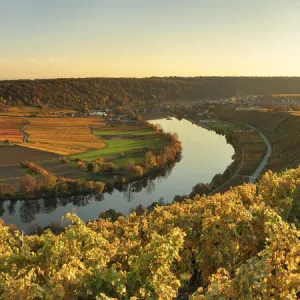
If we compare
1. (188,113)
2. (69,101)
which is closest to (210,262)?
(188,113)

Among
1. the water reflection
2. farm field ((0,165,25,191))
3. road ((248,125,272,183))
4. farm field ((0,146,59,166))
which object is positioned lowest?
the water reflection

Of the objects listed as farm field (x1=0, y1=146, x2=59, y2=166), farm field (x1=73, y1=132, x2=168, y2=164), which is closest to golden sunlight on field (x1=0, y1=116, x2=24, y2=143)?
farm field (x1=0, y1=146, x2=59, y2=166)

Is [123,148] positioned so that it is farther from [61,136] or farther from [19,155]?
[19,155]

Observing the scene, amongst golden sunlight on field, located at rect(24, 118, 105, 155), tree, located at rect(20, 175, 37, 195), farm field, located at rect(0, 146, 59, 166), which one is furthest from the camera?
golden sunlight on field, located at rect(24, 118, 105, 155)

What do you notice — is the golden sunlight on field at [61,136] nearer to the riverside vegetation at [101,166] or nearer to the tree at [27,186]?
the riverside vegetation at [101,166]

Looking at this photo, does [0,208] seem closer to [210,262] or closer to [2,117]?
[210,262]

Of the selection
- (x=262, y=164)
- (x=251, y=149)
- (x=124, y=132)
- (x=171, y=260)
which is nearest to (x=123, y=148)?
(x=124, y=132)

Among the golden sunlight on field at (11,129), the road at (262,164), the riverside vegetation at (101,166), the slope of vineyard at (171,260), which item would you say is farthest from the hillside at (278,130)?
the golden sunlight on field at (11,129)

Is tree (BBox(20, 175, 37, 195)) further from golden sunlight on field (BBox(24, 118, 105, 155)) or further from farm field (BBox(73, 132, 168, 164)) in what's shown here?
golden sunlight on field (BBox(24, 118, 105, 155))
